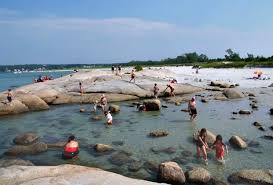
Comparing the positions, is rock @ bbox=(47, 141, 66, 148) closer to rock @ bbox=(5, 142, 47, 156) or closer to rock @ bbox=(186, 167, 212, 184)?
rock @ bbox=(5, 142, 47, 156)

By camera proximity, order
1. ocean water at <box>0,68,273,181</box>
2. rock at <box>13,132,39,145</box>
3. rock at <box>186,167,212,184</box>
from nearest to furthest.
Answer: rock at <box>186,167,212,184</box>
ocean water at <box>0,68,273,181</box>
rock at <box>13,132,39,145</box>

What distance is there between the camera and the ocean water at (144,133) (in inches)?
706

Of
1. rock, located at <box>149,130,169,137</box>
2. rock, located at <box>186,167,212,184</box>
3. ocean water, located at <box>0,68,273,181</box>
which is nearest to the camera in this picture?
rock, located at <box>186,167,212,184</box>

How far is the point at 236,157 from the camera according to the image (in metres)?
18.5

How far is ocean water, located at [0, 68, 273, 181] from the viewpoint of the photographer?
17.9 m

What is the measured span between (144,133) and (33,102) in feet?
55.9

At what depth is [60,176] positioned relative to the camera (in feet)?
41.7

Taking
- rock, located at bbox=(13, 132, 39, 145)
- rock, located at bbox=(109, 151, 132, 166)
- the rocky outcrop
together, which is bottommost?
rock, located at bbox=(13, 132, 39, 145)

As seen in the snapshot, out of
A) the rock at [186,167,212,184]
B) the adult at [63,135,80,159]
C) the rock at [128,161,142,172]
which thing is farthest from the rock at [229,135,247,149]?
the adult at [63,135,80,159]

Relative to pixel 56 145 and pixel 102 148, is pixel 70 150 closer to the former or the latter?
pixel 102 148

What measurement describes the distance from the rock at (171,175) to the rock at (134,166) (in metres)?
2.11

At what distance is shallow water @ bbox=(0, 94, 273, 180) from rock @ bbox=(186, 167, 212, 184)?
3.40 feet

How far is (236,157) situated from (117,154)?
6.09m

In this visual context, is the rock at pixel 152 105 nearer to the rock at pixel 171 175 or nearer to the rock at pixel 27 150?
the rock at pixel 27 150
